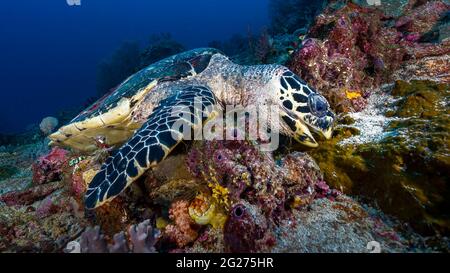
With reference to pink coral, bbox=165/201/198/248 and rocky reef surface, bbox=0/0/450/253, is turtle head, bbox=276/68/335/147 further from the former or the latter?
pink coral, bbox=165/201/198/248

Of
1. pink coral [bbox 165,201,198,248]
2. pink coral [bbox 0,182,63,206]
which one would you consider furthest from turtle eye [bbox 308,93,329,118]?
pink coral [bbox 0,182,63,206]

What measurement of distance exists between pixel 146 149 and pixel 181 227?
725mm

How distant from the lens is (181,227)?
2.23 m

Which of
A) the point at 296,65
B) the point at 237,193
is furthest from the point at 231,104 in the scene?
the point at 237,193

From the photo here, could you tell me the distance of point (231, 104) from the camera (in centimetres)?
379

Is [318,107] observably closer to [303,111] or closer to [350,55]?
[303,111]

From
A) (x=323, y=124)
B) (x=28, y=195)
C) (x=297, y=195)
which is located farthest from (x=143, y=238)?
(x=28, y=195)

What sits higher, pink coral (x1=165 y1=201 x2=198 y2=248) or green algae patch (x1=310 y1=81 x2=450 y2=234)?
green algae patch (x1=310 y1=81 x2=450 y2=234)

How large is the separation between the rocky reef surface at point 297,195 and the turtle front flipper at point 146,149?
0.57 ft

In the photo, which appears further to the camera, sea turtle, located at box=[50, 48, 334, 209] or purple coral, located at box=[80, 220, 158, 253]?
sea turtle, located at box=[50, 48, 334, 209]

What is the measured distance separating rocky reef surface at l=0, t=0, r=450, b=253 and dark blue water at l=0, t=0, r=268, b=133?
2635 inches

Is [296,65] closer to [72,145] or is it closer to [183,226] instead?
[183,226]

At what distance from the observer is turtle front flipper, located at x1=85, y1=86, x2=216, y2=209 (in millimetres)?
2279

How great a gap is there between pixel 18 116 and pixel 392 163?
70.1 m
